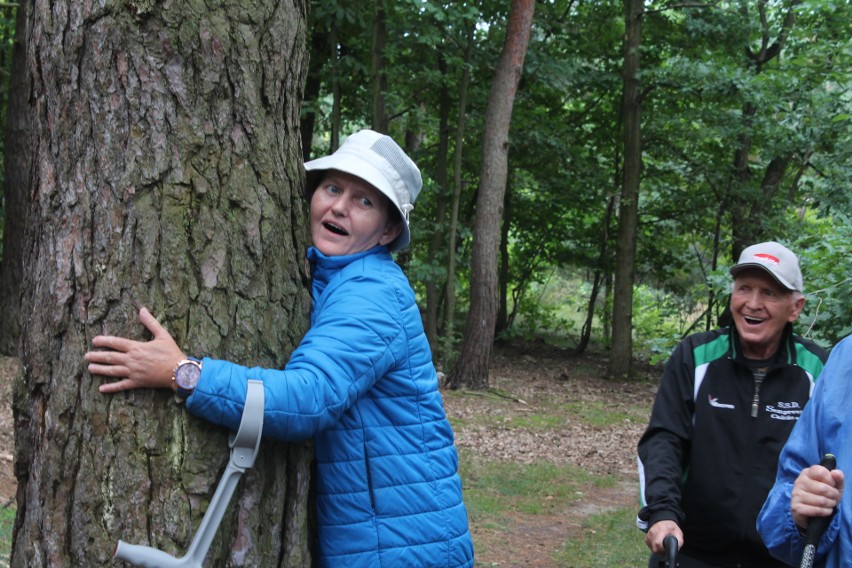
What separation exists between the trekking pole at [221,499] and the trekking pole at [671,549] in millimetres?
1616

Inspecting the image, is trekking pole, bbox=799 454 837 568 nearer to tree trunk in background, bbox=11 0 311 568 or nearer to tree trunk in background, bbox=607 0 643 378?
tree trunk in background, bbox=11 0 311 568

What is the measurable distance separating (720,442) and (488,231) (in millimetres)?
11680

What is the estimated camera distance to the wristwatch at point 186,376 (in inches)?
89.4

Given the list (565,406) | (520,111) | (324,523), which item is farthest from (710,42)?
(324,523)

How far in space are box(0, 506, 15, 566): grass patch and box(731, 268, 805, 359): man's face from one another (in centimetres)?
388

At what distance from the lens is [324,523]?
261cm

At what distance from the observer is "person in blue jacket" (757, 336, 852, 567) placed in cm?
231

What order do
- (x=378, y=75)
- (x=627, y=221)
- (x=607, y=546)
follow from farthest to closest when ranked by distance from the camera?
(x=627, y=221), (x=378, y=75), (x=607, y=546)

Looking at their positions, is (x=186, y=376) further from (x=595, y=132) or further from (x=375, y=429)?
(x=595, y=132)

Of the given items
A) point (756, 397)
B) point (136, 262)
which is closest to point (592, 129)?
point (756, 397)

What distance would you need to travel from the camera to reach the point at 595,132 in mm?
22484

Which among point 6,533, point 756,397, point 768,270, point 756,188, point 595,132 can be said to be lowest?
point 6,533

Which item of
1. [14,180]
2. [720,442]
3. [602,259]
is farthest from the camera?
[602,259]

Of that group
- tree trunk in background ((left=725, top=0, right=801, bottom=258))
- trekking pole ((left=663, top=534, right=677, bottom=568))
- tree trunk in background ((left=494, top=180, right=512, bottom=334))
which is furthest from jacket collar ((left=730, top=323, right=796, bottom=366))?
tree trunk in background ((left=494, top=180, right=512, bottom=334))
